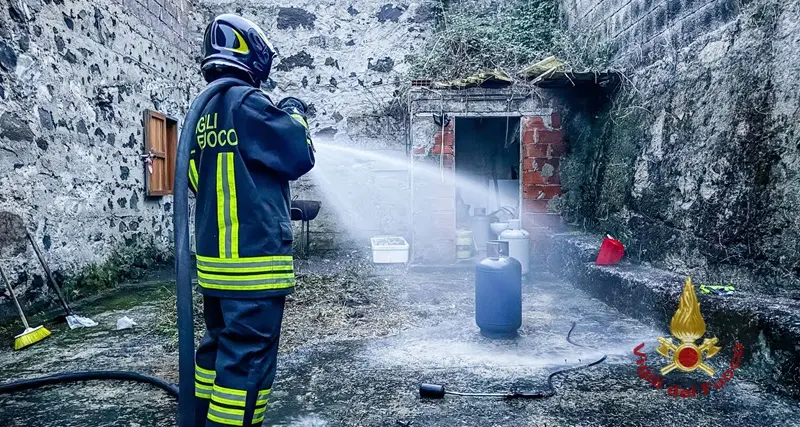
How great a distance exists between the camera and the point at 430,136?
20.3 ft

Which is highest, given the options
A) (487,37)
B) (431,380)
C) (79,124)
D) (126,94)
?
(487,37)

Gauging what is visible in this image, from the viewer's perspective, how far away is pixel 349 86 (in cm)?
795

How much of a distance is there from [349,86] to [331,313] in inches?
180

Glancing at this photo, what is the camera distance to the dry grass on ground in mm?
3695

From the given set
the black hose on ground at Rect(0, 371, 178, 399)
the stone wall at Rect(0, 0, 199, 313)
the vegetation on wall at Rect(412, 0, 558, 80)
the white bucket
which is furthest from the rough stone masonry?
the black hose on ground at Rect(0, 371, 178, 399)

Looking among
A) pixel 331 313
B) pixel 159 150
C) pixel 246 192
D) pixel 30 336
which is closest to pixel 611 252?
pixel 331 313

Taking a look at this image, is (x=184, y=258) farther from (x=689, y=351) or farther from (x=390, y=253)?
(x=390, y=253)

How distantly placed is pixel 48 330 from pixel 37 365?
0.80 meters

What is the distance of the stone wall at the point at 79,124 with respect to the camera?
421 cm

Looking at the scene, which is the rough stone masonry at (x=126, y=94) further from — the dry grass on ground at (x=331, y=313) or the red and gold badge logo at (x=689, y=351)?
the red and gold badge logo at (x=689, y=351)

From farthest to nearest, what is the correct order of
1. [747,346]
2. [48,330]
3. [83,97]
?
1. [83,97]
2. [48,330]
3. [747,346]

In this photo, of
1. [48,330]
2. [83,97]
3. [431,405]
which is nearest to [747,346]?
[431,405]

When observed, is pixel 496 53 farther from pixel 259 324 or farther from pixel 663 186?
pixel 259 324

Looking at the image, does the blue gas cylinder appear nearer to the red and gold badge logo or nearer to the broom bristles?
the red and gold badge logo
